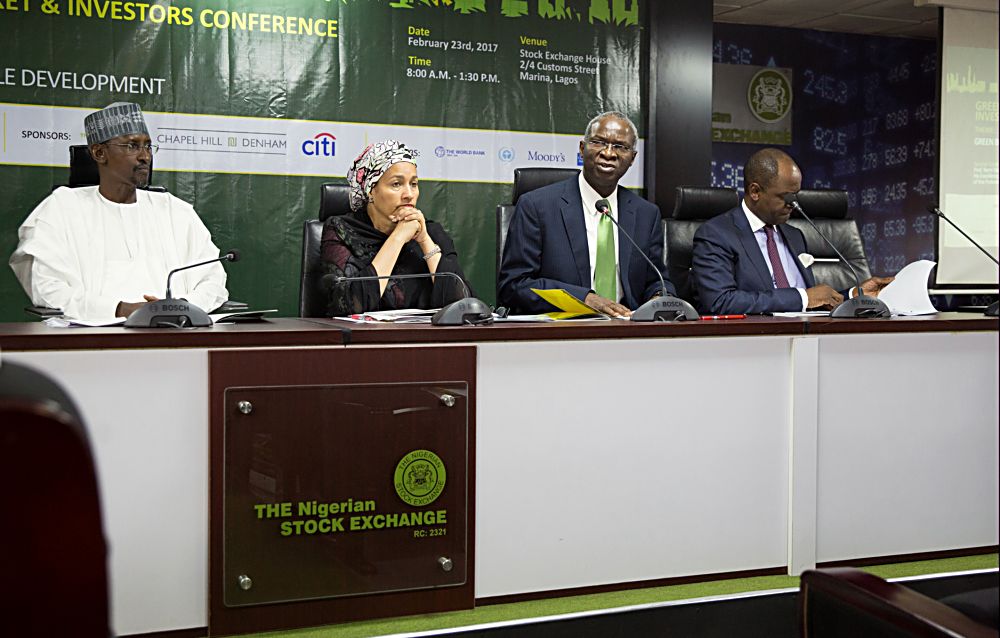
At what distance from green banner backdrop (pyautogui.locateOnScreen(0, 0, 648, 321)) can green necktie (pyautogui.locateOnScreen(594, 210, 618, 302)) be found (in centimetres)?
162

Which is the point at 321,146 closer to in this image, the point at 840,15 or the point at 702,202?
the point at 702,202

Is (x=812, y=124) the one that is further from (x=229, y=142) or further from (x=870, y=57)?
(x=229, y=142)

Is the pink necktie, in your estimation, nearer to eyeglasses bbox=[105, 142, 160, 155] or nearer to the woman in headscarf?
the woman in headscarf

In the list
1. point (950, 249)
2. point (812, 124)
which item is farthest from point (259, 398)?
point (812, 124)

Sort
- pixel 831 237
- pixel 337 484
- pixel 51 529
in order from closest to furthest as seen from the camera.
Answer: pixel 51 529
pixel 337 484
pixel 831 237

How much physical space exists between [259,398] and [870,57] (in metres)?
6.58

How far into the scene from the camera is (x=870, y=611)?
1087mm

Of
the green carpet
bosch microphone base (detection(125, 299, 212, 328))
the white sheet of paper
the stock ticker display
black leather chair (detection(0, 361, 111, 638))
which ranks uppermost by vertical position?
the stock ticker display

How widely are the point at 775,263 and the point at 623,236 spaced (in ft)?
1.83

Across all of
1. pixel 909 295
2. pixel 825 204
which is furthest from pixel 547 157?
pixel 909 295

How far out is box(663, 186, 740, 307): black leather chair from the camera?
354 centimetres

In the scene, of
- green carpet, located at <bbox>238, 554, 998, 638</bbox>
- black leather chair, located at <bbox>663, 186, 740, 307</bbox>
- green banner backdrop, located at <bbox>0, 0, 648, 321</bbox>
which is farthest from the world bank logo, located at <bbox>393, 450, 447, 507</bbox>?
green banner backdrop, located at <bbox>0, 0, 648, 321</bbox>

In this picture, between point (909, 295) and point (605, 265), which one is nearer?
point (909, 295)

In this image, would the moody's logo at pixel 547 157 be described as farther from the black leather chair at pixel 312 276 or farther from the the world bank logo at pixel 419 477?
the the world bank logo at pixel 419 477
